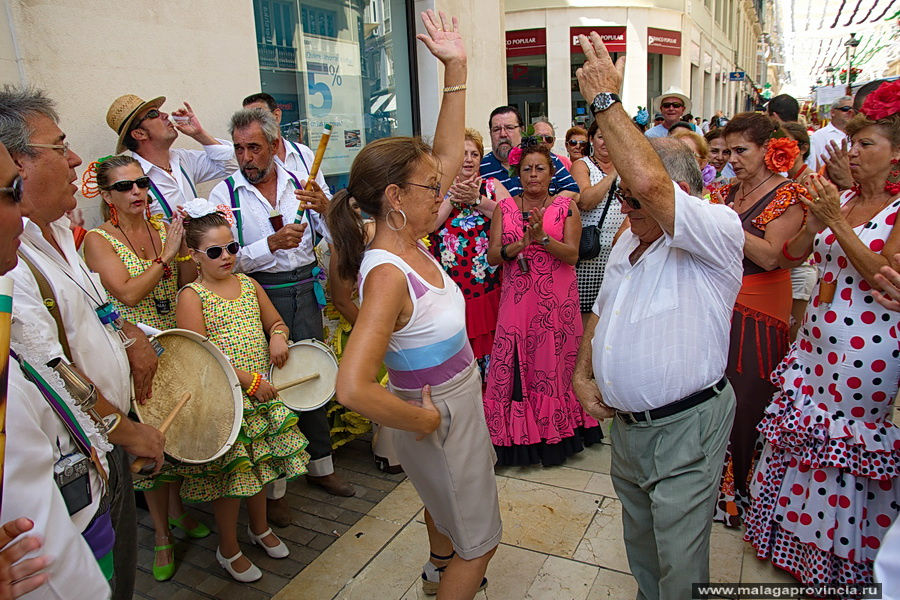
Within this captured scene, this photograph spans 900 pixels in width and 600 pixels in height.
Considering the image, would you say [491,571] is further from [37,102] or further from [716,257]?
[37,102]

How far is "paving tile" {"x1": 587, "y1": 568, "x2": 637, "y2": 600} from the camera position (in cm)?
270

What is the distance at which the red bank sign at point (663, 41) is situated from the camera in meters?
20.5

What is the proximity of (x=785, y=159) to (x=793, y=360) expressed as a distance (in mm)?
1041

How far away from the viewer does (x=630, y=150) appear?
71.4 inches

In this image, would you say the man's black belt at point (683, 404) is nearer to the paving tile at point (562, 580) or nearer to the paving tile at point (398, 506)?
the paving tile at point (562, 580)

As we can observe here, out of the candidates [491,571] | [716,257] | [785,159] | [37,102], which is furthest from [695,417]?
[37,102]

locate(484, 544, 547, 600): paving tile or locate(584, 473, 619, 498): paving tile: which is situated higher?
locate(584, 473, 619, 498): paving tile

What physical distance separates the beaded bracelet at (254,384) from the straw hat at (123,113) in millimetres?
1689

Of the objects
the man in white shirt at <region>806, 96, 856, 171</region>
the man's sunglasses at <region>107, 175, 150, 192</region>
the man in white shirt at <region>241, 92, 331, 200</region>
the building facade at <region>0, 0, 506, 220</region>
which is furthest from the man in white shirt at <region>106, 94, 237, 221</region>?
the man in white shirt at <region>806, 96, 856, 171</region>

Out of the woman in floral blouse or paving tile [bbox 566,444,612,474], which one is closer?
paving tile [bbox 566,444,612,474]

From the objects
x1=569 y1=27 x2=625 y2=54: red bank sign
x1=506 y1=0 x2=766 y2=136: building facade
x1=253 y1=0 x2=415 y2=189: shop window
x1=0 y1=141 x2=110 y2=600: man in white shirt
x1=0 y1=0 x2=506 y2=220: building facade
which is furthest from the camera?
x1=569 y1=27 x2=625 y2=54: red bank sign

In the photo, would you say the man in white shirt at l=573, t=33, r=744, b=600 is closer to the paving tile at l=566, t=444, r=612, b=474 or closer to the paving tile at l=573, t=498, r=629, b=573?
the paving tile at l=573, t=498, r=629, b=573

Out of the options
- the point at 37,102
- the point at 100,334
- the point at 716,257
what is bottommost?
the point at 100,334

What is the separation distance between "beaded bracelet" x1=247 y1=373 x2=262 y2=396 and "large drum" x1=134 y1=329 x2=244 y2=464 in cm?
30
